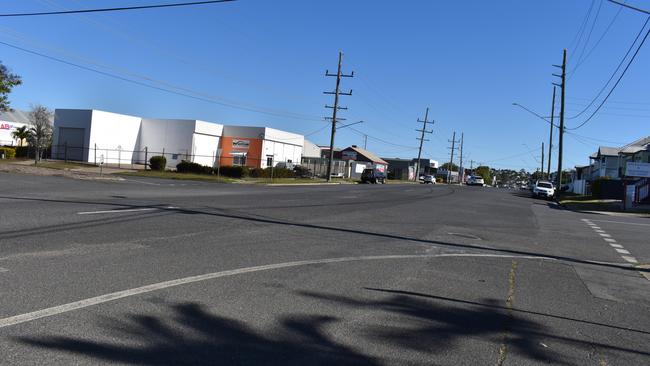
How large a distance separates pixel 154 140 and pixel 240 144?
983cm

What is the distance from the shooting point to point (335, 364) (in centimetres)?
434

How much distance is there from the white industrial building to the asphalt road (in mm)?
43753

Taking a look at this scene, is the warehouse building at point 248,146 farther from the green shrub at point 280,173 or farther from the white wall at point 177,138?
the green shrub at point 280,173

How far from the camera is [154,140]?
6116 centimetres

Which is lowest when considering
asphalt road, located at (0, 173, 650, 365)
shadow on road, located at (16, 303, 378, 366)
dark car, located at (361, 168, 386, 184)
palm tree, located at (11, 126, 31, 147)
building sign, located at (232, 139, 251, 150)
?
shadow on road, located at (16, 303, 378, 366)

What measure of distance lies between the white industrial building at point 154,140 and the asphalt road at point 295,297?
43.8 metres

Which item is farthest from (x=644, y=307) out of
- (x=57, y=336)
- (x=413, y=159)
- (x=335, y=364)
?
(x=413, y=159)

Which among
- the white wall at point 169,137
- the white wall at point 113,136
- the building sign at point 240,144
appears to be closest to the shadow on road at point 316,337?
the white wall at point 113,136

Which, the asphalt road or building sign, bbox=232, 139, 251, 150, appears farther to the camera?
building sign, bbox=232, 139, 251, 150

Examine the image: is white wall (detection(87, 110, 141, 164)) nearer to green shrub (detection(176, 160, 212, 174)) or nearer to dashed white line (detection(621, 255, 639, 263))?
green shrub (detection(176, 160, 212, 174))

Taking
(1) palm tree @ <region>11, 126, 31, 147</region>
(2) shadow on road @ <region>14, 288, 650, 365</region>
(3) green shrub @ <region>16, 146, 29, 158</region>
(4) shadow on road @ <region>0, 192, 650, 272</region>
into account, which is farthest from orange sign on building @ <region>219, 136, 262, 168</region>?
(2) shadow on road @ <region>14, 288, 650, 365</region>

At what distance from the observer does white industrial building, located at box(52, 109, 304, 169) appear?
184 feet

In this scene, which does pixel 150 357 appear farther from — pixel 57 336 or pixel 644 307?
pixel 644 307

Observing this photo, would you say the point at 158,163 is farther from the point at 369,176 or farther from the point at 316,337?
the point at 316,337
